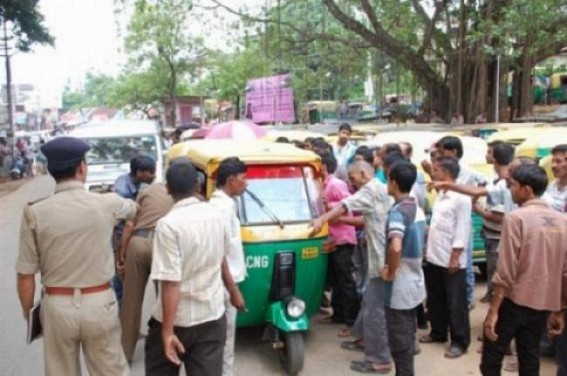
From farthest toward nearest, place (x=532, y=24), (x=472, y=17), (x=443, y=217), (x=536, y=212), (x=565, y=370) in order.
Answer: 1. (x=472, y=17)
2. (x=532, y=24)
3. (x=443, y=217)
4. (x=565, y=370)
5. (x=536, y=212)

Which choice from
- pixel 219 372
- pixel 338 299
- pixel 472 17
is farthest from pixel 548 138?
pixel 472 17

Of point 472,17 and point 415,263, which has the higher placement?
point 472,17

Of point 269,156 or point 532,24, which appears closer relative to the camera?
point 269,156

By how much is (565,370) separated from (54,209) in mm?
3100

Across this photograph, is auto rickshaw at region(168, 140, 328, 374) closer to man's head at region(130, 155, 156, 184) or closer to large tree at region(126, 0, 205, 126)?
man's head at region(130, 155, 156, 184)

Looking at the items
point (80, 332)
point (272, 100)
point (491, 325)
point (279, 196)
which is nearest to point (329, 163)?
point (279, 196)

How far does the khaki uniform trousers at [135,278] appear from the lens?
465cm

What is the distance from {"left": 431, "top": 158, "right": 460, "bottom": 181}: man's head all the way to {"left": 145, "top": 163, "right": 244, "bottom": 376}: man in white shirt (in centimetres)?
221

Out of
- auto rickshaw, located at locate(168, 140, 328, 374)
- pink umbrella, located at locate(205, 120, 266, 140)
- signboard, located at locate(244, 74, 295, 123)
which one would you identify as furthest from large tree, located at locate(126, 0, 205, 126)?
auto rickshaw, located at locate(168, 140, 328, 374)

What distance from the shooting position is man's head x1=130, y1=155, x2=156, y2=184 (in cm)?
523

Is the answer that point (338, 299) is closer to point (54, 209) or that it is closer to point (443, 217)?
point (443, 217)

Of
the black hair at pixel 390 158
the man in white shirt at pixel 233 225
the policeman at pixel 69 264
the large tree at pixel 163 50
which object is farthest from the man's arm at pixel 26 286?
the large tree at pixel 163 50

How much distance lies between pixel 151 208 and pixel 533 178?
105 inches

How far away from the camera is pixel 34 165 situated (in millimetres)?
28188
